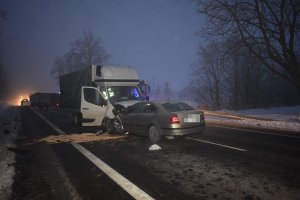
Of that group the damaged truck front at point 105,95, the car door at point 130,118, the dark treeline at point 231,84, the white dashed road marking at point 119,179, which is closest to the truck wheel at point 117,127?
the damaged truck front at point 105,95

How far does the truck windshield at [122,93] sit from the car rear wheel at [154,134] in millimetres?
3704

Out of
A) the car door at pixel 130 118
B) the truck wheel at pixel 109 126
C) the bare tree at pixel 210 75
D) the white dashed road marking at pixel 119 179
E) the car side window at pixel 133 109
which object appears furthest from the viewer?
the bare tree at pixel 210 75

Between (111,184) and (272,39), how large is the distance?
16.2 metres

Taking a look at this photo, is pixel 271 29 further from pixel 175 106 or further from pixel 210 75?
pixel 210 75

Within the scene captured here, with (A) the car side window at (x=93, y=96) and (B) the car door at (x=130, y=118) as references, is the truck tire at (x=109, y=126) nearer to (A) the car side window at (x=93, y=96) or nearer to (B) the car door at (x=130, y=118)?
(A) the car side window at (x=93, y=96)

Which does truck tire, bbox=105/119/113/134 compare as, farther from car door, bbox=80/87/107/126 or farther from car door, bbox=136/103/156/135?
car door, bbox=136/103/156/135

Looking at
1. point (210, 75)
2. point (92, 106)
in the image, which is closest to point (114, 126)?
point (92, 106)

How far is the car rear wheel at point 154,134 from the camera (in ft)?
30.5

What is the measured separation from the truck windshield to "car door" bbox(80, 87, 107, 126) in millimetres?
499

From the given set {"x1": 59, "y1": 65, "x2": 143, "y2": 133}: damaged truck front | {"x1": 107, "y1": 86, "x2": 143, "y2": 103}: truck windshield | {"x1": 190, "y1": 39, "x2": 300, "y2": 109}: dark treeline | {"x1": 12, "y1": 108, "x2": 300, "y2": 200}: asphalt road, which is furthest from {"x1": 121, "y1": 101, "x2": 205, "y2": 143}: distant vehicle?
{"x1": 190, "y1": 39, "x2": 300, "y2": 109}: dark treeline

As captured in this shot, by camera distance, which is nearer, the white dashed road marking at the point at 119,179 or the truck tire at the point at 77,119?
the white dashed road marking at the point at 119,179

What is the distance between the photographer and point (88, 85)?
14.0m

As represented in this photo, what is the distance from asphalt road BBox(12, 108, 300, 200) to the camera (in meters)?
4.66

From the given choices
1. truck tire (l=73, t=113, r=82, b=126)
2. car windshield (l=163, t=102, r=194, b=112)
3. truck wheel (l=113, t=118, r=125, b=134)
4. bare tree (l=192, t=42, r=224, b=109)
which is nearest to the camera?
car windshield (l=163, t=102, r=194, b=112)
